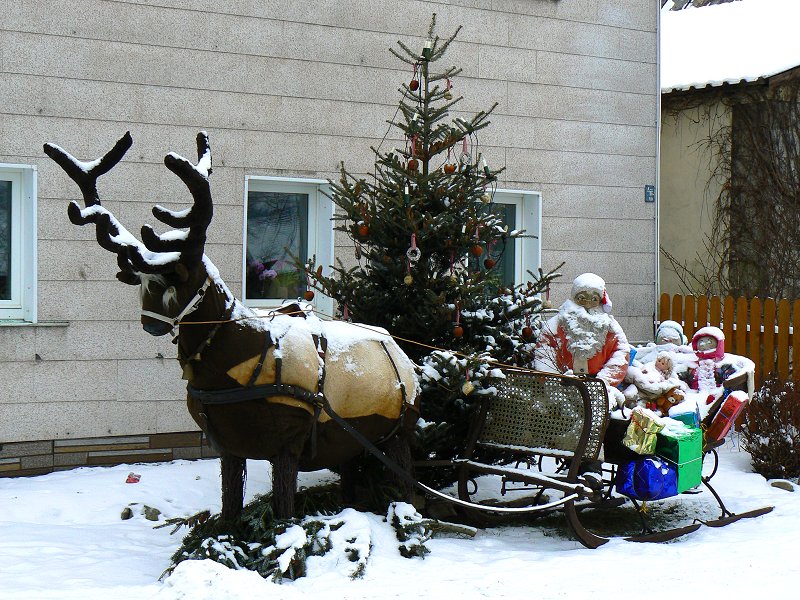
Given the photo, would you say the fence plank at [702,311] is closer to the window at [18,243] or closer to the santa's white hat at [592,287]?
the santa's white hat at [592,287]

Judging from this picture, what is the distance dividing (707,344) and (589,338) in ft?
3.75

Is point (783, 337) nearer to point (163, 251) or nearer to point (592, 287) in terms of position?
point (592, 287)

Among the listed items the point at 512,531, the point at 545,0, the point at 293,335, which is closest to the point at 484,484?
the point at 512,531

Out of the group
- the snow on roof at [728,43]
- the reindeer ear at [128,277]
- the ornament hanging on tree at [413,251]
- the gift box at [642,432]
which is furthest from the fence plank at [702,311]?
the reindeer ear at [128,277]

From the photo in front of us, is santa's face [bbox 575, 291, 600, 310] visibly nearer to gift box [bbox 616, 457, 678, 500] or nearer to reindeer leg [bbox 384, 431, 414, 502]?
gift box [bbox 616, 457, 678, 500]

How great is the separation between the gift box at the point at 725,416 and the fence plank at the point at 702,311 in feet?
11.6

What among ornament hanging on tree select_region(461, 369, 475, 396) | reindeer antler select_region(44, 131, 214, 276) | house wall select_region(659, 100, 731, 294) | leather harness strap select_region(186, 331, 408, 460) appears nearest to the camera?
reindeer antler select_region(44, 131, 214, 276)

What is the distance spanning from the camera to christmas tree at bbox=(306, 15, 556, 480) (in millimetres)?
6453

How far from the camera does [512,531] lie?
264 inches

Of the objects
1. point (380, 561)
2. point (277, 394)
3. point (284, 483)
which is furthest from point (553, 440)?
point (277, 394)

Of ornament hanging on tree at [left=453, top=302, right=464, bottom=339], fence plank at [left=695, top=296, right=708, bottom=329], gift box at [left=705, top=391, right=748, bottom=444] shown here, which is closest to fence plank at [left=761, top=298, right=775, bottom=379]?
fence plank at [left=695, top=296, right=708, bottom=329]

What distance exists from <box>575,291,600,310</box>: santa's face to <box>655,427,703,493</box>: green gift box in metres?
1.10

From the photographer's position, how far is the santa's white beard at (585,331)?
6.98m

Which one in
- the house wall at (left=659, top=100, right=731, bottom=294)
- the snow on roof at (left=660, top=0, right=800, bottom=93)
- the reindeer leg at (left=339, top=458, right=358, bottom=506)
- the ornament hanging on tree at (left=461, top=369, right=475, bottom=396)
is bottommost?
the reindeer leg at (left=339, top=458, right=358, bottom=506)
